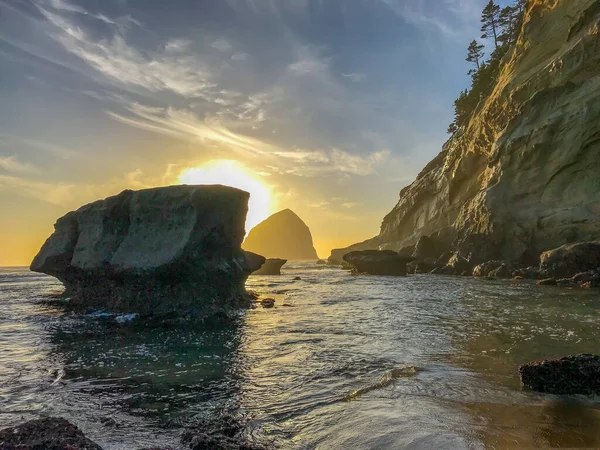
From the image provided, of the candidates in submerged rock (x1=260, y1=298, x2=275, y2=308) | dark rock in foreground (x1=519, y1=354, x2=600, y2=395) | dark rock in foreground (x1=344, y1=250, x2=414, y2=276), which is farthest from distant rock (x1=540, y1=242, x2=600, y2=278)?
dark rock in foreground (x1=519, y1=354, x2=600, y2=395)

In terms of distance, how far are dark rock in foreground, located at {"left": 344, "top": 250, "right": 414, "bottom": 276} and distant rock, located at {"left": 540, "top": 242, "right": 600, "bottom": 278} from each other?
719 inches

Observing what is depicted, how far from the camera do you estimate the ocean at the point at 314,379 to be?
4836 mm

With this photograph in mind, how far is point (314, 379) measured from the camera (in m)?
7.18

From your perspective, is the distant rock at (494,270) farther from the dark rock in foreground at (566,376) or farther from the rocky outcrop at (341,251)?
the rocky outcrop at (341,251)

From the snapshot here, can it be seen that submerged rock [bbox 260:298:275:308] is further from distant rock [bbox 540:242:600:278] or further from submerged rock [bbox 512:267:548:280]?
submerged rock [bbox 512:267:548:280]

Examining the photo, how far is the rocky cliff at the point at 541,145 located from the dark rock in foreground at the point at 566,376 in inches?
1143

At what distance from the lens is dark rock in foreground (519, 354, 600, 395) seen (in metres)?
6.08

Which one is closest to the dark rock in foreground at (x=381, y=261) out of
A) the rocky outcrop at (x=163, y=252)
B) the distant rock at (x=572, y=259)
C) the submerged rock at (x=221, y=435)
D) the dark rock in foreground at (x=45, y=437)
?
the distant rock at (x=572, y=259)

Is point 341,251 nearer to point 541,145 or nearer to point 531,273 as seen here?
point 541,145

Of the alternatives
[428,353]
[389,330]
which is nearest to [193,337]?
[389,330]

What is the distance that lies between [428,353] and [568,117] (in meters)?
33.5

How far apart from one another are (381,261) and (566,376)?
41439 mm

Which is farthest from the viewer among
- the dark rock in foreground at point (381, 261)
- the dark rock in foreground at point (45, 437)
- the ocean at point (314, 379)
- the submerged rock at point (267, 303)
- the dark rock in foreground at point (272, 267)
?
the dark rock in foreground at point (272, 267)

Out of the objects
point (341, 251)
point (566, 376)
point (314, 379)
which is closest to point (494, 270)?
point (566, 376)
